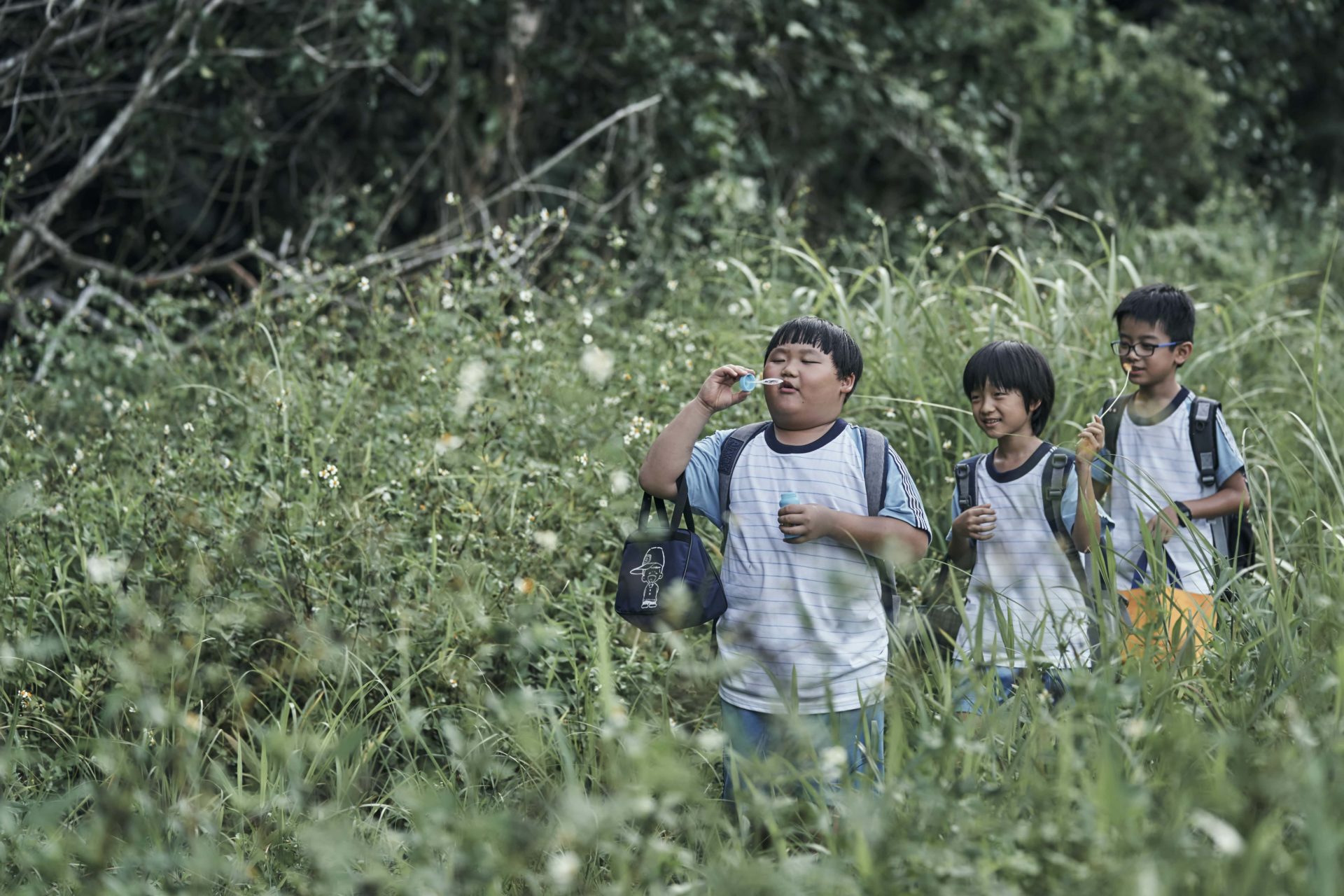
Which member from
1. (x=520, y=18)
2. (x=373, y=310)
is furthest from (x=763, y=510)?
(x=520, y=18)

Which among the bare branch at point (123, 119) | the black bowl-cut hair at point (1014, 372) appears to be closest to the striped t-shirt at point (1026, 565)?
the black bowl-cut hair at point (1014, 372)

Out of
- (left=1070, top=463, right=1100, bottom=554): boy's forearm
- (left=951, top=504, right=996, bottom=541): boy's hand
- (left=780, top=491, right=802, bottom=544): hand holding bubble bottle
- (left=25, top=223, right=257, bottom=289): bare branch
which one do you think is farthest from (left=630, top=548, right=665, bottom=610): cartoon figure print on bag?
(left=25, top=223, right=257, bottom=289): bare branch

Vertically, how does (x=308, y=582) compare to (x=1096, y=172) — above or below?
below

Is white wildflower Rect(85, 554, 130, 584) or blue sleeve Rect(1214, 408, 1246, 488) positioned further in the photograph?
blue sleeve Rect(1214, 408, 1246, 488)

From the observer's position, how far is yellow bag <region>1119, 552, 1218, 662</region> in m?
2.56

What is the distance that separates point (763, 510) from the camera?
2635 mm

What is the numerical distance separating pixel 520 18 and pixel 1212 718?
563 cm

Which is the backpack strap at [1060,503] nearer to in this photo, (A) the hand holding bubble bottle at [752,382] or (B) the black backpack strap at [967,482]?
(B) the black backpack strap at [967,482]

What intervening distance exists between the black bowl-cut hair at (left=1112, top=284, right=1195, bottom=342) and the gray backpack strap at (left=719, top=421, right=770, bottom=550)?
4.33ft

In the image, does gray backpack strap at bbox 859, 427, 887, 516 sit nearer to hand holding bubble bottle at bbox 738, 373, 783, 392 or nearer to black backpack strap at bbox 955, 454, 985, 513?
hand holding bubble bottle at bbox 738, 373, 783, 392

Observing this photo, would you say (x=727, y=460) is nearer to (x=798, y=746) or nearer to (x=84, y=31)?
(x=798, y=746)

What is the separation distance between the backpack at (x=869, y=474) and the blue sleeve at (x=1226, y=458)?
118 centimetres

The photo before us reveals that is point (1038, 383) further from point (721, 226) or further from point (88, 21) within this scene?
point (88, 21)

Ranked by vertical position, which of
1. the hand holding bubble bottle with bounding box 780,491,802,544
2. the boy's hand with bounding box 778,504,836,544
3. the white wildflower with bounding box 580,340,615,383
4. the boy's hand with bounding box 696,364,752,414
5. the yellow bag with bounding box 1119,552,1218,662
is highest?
the boy's hand with bounding box 696,364,752,414
